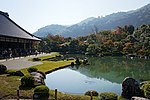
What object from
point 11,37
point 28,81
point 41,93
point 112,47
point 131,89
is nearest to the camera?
point 41,93

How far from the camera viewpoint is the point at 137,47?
61.2 m

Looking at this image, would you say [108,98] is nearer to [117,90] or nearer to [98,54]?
[117,90]

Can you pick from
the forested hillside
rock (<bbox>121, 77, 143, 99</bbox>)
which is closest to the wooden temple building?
the forested hillside

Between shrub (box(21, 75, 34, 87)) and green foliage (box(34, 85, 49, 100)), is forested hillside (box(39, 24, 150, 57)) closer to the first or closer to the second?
shrub (box(21, 75, 34, 87))

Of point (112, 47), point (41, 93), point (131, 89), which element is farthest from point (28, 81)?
point (112, 47)

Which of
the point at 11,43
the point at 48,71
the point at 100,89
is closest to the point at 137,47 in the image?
the point at 11,43

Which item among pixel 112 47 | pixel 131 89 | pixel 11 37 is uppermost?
pixel 11 37

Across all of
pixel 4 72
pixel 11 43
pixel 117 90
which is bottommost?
pixel 117 90

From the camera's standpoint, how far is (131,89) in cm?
1467

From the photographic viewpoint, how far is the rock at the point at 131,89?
14.6 meters

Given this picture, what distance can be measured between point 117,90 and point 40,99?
8.01 metres

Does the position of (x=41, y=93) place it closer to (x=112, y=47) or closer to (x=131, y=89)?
(x=131, y=89)

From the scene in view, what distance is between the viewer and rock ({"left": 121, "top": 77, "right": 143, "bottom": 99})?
14.6m

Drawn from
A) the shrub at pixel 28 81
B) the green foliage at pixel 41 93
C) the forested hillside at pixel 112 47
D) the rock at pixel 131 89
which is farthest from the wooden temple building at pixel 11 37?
the rock at pixel 131 89
